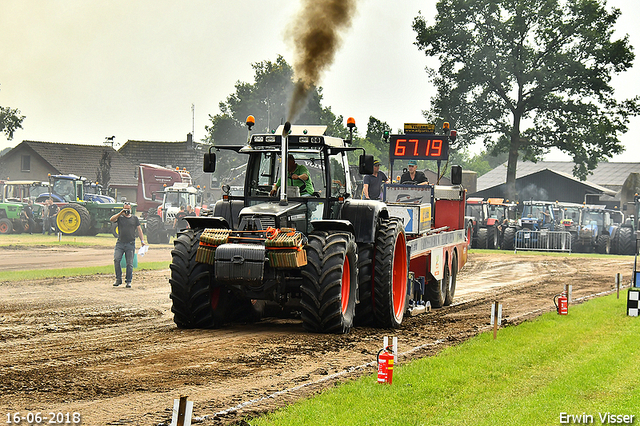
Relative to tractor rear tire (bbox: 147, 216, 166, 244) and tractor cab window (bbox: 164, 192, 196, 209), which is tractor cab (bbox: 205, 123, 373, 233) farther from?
tractor cab window (bbox: 164, 192, 196, 209)

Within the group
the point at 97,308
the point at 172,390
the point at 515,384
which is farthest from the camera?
the point at 97,308

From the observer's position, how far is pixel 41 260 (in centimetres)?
2528

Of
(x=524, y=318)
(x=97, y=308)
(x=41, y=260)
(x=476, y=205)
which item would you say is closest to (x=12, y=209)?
(x=41, y=260)

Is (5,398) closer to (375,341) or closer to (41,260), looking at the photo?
(375,341)

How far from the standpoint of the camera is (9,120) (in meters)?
59.6

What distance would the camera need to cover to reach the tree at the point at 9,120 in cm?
5947

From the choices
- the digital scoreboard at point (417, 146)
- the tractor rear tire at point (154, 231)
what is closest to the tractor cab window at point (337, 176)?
the digital scoreboard at point (417, 146)

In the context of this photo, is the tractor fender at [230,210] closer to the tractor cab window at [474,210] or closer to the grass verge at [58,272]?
the grass verge at [58,272]

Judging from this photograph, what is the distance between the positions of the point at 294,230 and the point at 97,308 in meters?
5.27

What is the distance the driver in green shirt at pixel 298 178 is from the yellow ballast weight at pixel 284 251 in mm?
1375

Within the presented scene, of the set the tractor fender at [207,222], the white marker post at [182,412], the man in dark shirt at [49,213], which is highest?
the tractor fender at [207,222]

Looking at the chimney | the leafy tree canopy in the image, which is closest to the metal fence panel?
the leafy tree canopy

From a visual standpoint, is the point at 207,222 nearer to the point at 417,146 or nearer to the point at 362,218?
the point at 362,218

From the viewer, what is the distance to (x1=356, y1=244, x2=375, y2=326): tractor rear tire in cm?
1121
